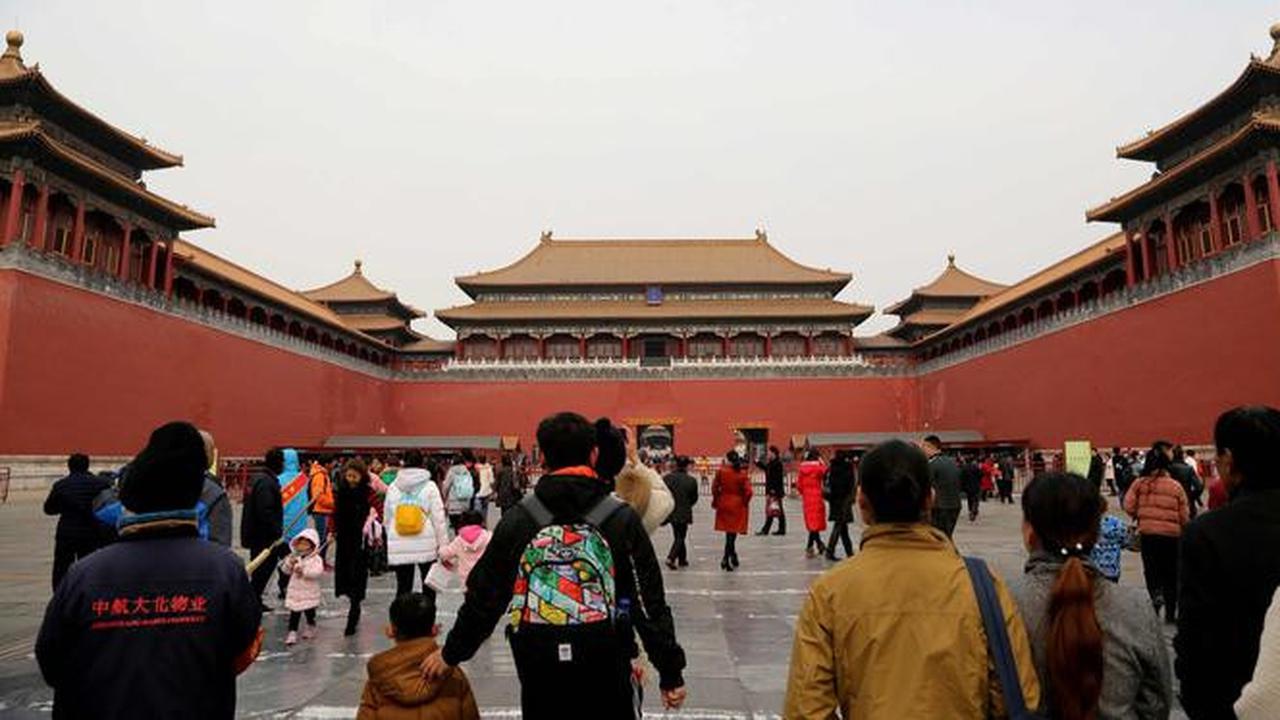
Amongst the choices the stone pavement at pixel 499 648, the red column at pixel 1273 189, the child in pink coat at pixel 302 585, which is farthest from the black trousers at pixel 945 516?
the red column at pixel 1273 189

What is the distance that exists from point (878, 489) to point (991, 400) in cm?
2905

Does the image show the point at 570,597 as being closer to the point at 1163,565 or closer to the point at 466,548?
the point at 466,548

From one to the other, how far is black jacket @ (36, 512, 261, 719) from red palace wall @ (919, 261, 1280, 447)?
1886 centimetres

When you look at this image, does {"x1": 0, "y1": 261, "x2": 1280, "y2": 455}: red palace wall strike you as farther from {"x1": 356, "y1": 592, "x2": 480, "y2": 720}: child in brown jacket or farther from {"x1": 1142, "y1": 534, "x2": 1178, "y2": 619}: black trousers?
{"x1": 356, "y1": 592, "x2": 480, "y2": 720}: child in brown jacket

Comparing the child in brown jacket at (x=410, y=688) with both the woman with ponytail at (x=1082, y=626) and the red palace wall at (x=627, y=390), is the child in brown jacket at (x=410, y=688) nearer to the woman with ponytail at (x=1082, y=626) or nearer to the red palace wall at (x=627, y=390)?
the woman with ponytail at (x=1082, y=626)

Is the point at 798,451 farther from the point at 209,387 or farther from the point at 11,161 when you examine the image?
the point at 11,161

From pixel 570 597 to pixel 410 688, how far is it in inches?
26.4

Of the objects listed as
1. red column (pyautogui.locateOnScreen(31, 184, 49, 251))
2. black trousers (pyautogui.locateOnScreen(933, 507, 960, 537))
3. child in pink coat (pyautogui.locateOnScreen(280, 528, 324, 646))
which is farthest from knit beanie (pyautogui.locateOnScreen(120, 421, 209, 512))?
red column (pyautogui.locateOnScreen(31, 184, 49, 251))

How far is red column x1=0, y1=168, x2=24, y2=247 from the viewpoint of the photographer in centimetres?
1658

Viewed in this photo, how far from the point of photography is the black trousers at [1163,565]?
220 inches

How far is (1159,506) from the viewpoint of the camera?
219 inches

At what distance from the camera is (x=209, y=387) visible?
74.6 feet

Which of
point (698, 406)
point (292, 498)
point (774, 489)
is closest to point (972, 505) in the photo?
point (774, 489)

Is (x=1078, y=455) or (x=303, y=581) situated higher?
(x=1078, y=455)
